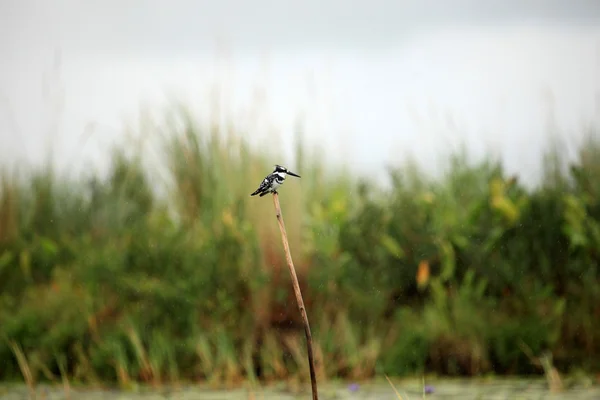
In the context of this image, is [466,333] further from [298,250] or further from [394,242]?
[298,250]

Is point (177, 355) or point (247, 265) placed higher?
point (247, 265)

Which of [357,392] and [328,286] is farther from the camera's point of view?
[328,286]

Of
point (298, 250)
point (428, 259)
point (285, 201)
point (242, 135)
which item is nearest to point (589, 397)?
point (428, 259)

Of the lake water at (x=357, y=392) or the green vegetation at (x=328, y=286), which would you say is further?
the green vegetation at (x=328, y=286)

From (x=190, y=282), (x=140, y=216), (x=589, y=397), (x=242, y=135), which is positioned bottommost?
(x=589, y=397)

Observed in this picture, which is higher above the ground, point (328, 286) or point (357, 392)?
point (328, 286)

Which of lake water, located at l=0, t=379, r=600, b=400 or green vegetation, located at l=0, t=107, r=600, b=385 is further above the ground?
green vegetation, located at l=0, t=107, r=600, b=385

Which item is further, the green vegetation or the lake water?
the green vegetation

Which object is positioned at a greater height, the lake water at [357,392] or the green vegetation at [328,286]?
the green vegetation at [328,286]
